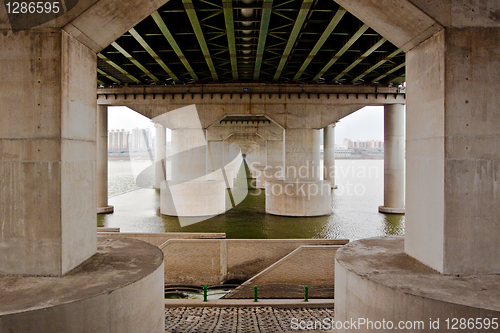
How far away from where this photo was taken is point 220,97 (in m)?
25.5

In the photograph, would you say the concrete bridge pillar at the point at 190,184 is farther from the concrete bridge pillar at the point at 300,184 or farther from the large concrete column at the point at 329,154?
the large concrete column at the point at 329,154

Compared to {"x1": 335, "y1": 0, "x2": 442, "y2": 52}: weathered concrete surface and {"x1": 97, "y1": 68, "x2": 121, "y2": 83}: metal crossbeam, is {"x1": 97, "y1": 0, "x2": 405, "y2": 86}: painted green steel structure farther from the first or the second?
{"x1": 335, "y1": 0, "x2": 442, "y2": 52}: weathered concrete surface

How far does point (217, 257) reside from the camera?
16.6m

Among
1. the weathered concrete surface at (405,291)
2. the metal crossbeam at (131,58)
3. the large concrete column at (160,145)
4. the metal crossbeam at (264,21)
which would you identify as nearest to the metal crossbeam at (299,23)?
the metal crossbeam at (264,21)

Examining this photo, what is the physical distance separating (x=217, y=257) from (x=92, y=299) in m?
11.1

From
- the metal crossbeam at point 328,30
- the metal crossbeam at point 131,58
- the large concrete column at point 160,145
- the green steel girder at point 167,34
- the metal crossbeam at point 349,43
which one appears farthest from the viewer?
the large concrete column at point 160,145

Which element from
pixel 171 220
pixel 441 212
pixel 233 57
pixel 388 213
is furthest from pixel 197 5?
pixel 388 213

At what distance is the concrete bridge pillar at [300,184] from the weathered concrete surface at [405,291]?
55.8 feet

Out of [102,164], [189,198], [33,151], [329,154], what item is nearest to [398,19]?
[33,151]

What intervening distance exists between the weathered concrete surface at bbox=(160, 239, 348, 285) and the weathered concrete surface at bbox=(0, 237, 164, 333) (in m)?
8.66

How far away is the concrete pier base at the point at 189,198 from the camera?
25.1 meters

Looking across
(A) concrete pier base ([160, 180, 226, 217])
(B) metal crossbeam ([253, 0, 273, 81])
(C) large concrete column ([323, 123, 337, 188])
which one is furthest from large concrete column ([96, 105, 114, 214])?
(C) large concrete column ([323, 123, 337, 188])

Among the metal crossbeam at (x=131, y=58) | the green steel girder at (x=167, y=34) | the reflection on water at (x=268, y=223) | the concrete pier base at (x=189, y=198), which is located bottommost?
the reflection on water at (x=268, y=223)

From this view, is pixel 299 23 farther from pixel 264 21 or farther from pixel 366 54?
pixel 366 54
